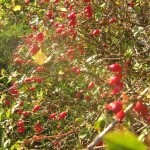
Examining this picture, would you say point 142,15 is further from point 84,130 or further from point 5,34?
point 5,34

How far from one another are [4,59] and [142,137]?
3438mm

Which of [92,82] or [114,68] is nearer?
[114,68]

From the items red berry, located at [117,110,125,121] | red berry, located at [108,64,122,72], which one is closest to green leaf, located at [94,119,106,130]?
red berry, located at [117,110,125,121]

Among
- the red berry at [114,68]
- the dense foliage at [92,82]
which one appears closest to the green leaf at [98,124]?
the dense foliage at [92,82]

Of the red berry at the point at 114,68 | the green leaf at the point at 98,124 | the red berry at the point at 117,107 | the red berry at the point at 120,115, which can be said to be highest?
the red berry at the point at 114,68

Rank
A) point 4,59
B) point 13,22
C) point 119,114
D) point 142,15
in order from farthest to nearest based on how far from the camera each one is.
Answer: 1. point 13,22
2. point 4,59
3. point 142,15
4. point 119,114

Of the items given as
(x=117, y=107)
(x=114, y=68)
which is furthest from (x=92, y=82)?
(x=117, y=107)

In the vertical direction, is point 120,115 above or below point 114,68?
below

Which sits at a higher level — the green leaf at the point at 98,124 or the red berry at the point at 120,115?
the red berry at the point at 120,115

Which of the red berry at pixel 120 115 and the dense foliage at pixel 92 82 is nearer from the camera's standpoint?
the red berry at pixel 120 115

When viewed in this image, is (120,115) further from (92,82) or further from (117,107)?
(92,82)

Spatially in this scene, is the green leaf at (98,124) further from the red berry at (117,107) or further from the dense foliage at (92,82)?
the red berry at (117,107)

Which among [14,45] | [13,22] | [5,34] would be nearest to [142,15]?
[14,45]

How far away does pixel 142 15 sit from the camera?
70.4 inches
